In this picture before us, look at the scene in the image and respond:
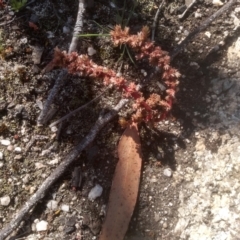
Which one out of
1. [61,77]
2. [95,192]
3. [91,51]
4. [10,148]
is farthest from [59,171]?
[91,51]

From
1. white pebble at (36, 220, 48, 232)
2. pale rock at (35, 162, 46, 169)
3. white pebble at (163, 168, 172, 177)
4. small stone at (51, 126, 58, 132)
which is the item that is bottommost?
white pebble at (36, 220, 48, 232)

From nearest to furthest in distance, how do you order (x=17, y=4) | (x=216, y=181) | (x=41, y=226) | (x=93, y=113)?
(x=41, y=226) → (x=216, y=181) → (x=93, y=113) → (x=17, y=4)

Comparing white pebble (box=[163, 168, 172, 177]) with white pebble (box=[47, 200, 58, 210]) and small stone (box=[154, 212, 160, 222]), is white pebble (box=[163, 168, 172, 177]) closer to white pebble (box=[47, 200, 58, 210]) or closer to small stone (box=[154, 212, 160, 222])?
small stone (box=[154, 212, 160, 222])

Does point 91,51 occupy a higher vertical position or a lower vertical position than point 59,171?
higher

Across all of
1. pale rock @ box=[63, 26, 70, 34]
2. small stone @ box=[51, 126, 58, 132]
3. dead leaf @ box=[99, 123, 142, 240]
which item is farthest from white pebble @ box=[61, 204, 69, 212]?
pale rock @ box=[63, 26, 70, 34]

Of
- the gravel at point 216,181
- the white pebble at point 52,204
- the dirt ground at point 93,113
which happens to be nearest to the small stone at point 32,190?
the dirt ground at point 93,113

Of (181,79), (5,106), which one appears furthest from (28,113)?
(181,79)

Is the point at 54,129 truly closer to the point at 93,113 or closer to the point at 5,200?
the point at 93,113
